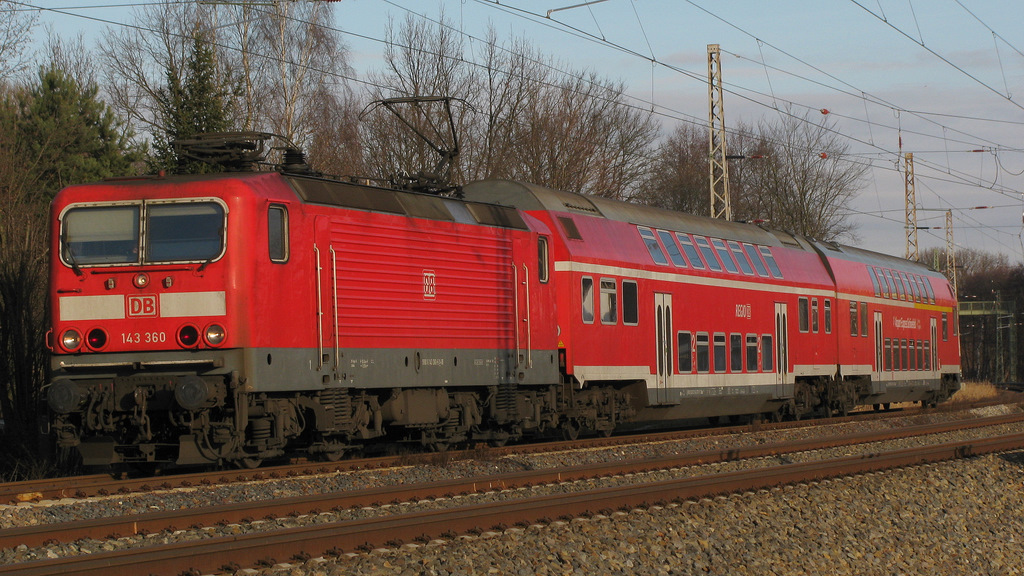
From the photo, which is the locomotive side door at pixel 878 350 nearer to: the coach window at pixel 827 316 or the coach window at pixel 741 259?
the coach window at pixel 827 316

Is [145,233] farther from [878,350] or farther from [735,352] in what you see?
[878,350]

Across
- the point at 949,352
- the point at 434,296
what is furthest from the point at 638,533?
the point at 949,352

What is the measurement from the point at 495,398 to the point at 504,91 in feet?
84.1

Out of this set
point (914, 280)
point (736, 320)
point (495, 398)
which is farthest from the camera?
point (914, 280)

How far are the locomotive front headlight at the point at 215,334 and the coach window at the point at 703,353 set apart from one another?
452 inches

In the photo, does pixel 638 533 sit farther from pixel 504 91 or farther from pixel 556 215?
pixel 504 91

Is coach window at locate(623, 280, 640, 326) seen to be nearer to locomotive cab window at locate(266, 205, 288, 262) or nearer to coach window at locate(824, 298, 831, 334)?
locomotive cab window at locate(266, 205, 288, 262)

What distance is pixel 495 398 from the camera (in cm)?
1700

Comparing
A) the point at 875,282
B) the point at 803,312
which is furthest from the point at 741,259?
the point at 875,282

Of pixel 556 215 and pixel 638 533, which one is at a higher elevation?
pixel 556 215

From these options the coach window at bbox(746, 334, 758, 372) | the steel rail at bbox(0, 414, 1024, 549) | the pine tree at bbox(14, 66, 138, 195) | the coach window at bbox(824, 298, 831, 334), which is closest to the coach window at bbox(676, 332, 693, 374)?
the coach window at bbox(746, 334, 758, 372)

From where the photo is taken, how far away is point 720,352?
888 inches

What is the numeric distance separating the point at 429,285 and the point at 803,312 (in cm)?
1270

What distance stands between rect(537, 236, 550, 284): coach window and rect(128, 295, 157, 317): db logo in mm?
6786
